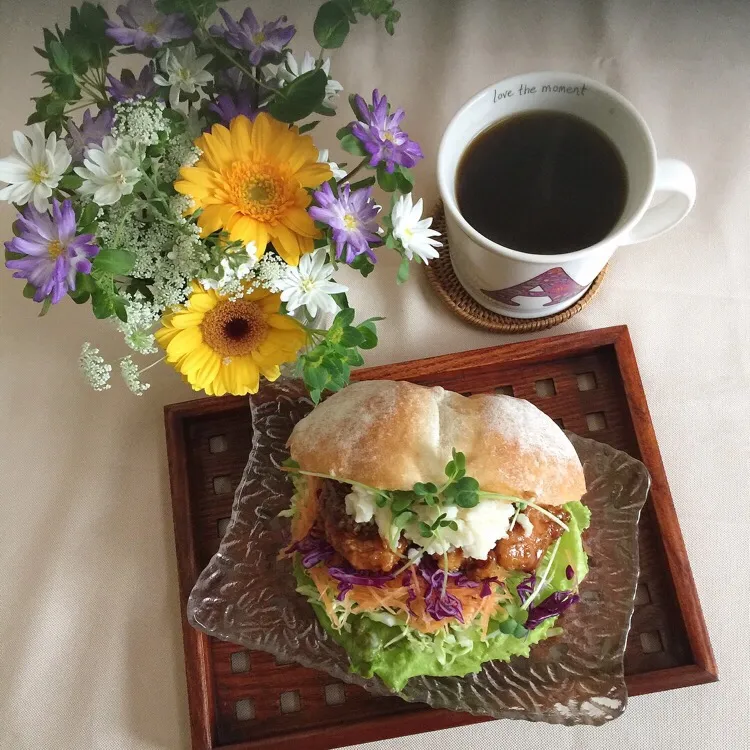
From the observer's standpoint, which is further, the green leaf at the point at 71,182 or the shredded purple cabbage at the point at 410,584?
the shredded purple cabbage at the point at 410,584

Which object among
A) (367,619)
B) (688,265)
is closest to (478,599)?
(367,619)

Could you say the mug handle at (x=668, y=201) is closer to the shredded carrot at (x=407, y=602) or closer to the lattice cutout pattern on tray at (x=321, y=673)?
the lattice cutout pattern on tray at (x=321, y=673)

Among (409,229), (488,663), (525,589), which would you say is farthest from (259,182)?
(488,663)

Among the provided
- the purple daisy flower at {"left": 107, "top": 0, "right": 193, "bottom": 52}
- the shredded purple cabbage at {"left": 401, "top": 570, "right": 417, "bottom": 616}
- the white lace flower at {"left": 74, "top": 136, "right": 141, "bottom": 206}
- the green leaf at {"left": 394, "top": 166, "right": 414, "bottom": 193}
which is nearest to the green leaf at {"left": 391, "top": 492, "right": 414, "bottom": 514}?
the shredded purple cabbage at {"left": 401, "top": 570, "right": 417, "bottom": 616}

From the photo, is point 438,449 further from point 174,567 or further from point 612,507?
point 174,567

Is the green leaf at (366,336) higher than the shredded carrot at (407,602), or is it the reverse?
the green leaf at (366,336)

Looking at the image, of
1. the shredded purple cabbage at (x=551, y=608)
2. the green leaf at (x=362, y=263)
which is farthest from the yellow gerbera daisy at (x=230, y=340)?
the shredded purple cabbage at (x=551, y=608)

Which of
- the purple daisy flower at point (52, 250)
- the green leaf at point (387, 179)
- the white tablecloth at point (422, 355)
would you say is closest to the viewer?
the purple daisy flower at point (52, 250)
